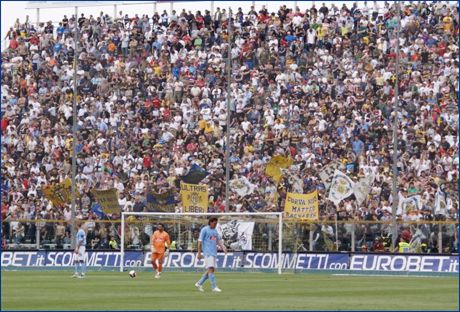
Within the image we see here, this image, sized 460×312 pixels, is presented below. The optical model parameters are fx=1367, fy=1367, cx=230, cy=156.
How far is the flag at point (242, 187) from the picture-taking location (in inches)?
2030

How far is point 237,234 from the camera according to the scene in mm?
48906

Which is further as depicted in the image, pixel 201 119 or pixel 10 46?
pixel 10 46

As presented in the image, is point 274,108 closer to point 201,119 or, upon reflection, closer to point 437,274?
point 201,119

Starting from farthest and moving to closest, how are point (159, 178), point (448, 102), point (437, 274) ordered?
point (159, 178), point (448, 102), point (437, 274)

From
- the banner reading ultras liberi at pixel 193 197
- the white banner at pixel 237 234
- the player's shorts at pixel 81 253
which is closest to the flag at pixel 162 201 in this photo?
the banner reading ultras liberi at pixel 193 197

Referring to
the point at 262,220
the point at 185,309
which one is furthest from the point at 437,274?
the point at 185,309

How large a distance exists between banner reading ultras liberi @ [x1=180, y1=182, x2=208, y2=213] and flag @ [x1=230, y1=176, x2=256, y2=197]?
2.65 metres

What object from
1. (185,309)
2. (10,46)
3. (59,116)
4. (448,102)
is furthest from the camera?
(10,46)

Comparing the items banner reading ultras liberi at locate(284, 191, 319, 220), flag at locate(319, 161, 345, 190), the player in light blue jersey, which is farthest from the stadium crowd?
the player in light blue jersey

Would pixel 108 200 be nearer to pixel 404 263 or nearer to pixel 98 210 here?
pixel 98 210

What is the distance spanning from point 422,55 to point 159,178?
11509mm

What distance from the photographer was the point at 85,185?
56.5m

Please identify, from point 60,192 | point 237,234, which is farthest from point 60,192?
point 237,234

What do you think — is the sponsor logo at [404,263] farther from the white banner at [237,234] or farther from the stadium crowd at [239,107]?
the white banner at [237,234]
